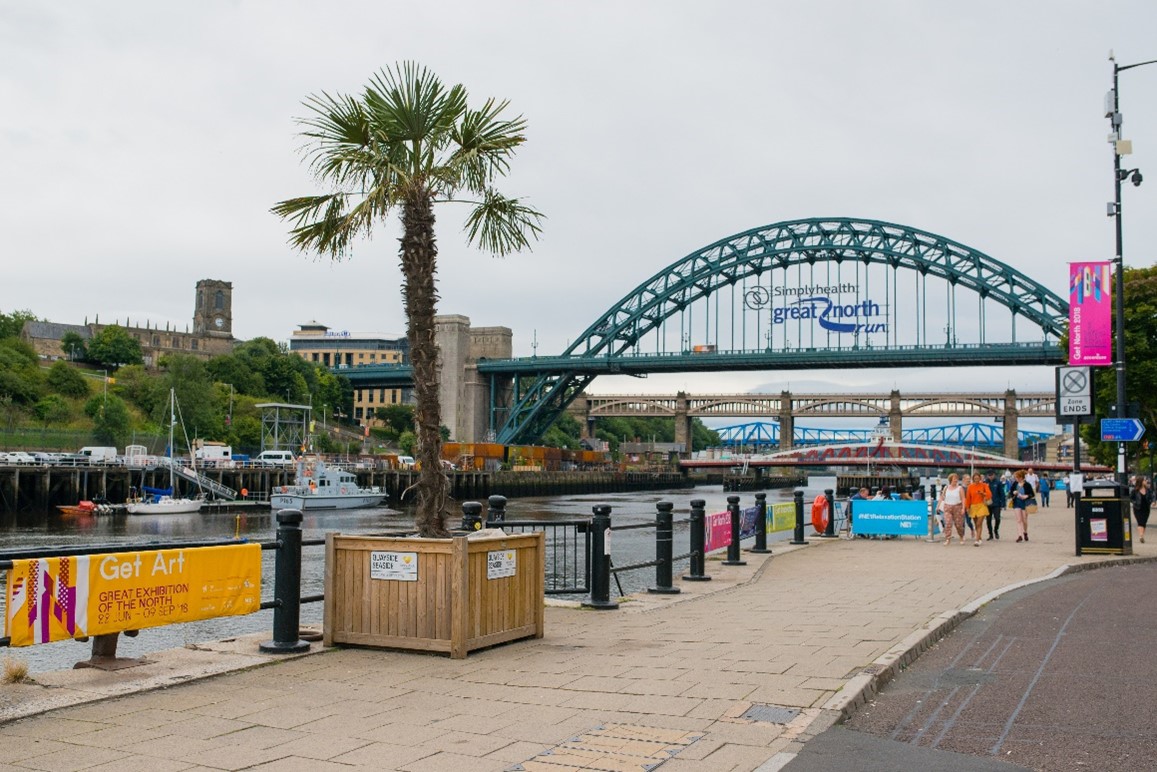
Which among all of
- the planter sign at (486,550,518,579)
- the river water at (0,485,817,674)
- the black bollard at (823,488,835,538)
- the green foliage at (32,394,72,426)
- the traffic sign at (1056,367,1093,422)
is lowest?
the river water at (0,485,817,674)

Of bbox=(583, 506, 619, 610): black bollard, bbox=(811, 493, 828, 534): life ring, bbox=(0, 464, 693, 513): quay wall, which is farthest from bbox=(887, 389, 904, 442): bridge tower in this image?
bbox=(583, 506, 619, 610): black bollard

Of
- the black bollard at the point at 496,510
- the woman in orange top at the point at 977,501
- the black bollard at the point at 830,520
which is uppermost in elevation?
the black bollard at the point at 496,510

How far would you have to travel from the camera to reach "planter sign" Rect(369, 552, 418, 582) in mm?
9266

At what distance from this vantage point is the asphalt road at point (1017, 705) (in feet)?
20.8

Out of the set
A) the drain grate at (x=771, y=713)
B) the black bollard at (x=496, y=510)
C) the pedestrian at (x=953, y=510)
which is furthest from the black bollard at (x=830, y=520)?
the drain grate at (x=771, y=713)

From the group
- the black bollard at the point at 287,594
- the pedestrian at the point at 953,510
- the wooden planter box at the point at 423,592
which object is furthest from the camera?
the pedestrian at the point at 953,510

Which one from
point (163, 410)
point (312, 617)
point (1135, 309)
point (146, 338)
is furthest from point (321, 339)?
point (312, 617)

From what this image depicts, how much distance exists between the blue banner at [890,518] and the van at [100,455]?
179 ft

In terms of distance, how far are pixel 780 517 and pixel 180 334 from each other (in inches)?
6699

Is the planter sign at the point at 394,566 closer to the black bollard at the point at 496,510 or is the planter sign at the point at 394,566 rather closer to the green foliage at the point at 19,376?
the black bollard at the point at 496,510

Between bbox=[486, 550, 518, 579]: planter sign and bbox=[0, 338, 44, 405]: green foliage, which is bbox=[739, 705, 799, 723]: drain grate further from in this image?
bbox=[0, 338, 44, 405]: green foliage

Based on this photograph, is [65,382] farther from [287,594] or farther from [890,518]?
[287,594]

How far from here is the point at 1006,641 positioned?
416 inches

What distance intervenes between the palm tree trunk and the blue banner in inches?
776
